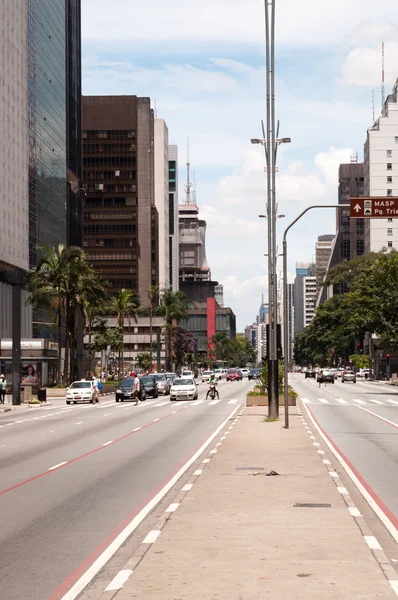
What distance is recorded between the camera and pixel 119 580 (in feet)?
29.5

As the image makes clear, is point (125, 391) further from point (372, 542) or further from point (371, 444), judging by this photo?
point (372, 542)

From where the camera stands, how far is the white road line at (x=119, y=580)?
8651 mm

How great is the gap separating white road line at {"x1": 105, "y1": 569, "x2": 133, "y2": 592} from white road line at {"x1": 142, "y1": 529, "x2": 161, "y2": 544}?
1.64 metres

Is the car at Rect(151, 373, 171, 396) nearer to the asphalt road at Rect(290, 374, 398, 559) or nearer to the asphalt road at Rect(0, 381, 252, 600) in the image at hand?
the asphalt road at Rect(290, 374, 398, 559)

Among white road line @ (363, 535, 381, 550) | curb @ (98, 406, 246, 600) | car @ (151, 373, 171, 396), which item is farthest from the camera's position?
car @ (151, 373, 171, 396)

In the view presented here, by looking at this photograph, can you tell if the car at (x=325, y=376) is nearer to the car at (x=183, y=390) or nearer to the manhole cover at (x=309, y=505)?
the car at (x=183, y=390)

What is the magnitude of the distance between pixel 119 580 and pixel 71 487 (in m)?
8.35

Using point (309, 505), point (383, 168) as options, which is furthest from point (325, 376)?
point (309, 505)

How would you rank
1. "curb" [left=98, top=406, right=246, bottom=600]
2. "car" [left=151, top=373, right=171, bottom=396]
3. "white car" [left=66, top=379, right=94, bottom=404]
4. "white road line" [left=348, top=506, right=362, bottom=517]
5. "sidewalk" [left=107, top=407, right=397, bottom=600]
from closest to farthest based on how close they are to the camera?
"sidewalk" [left=107, top=407, right=397, bottom=600], "curb" [left=98, top=406, right=246, bottom=600], "white road line" [left=348, top=506, right=362, bottom=517], "white car" [left=66, top=379, right=94, bottom=404], "car" [left=151, top=373, right=171, bottom=396]

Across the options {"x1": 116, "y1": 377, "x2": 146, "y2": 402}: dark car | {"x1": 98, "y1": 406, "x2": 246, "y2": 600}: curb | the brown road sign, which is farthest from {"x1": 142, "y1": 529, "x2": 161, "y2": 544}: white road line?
{"x1": 116, "y1": 377, "x2": 146, "y2": 402}: dark car

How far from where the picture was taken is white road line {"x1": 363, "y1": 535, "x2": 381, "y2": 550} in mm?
10602

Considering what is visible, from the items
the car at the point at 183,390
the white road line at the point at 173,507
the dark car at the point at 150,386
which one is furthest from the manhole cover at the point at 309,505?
the dark car at the point at 150,386

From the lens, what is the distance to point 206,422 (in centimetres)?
3762

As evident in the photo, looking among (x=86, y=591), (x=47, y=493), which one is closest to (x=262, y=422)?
(x=47, y=493)
